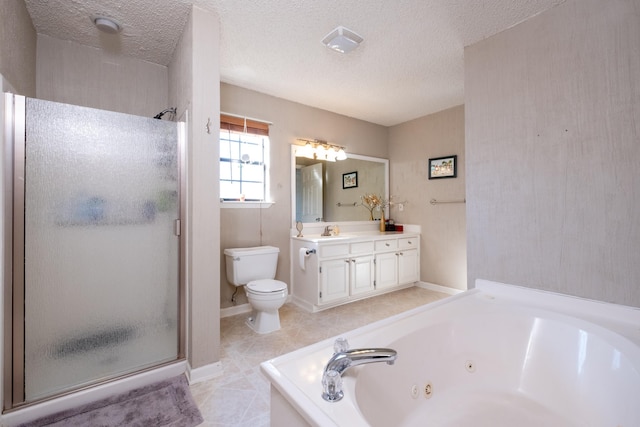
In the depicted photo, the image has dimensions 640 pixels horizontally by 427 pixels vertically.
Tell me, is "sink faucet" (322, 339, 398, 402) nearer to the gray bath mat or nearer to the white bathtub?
the white bathtub

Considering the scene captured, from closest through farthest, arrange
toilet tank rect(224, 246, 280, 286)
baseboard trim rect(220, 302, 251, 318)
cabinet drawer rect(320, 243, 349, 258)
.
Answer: toilet tank rect(224, 246, 280, 286) < baseboard trim rect(220, 302, 251, 318) < cabinet drawer rect(320, 243, 349, 258)

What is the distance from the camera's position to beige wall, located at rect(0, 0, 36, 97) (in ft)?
4.51

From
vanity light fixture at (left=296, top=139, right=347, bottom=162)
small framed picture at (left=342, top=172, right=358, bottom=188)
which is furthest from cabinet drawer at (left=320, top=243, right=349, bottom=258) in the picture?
vanity light fixture at (left=296, top=139, right=347, bottom=162)

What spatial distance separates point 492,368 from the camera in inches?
57.6

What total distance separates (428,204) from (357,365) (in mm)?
3141

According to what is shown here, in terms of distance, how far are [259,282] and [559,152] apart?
234 centimetres

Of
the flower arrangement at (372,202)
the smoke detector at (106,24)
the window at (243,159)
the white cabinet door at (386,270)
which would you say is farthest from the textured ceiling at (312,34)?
the white cabinet door at (386,270)

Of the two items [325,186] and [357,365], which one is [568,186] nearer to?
[357,365]

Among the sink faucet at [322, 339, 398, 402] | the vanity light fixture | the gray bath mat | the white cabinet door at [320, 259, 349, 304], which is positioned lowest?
the gray bath mat

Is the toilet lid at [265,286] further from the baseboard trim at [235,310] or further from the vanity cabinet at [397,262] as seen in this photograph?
the vanity cabinet at [397,262]

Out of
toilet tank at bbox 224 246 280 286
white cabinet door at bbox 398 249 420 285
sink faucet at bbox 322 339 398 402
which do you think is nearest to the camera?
sink faucet at bbox 322 339 398 402

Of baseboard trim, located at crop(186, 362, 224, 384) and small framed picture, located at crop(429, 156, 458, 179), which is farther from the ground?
small framed picture, located at crop(429, 156, 458, 179)

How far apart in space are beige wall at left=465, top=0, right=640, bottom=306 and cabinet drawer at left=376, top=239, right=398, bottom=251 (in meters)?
1.38

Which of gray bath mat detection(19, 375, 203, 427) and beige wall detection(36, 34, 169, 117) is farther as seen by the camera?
beige wall detection(36, 34, 169, 117)
